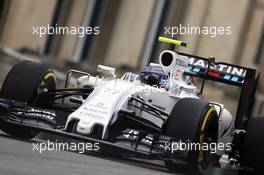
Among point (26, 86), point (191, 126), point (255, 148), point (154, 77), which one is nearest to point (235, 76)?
point (154, 77)

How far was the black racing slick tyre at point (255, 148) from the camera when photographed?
13.3 meters

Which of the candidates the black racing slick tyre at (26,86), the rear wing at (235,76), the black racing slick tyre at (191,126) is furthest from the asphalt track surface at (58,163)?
the rear wing at (235,76)

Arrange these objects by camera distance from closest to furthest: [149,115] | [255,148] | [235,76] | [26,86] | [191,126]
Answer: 1. [191,126]
2. [255,148]
3. [26,86]
4. [149,115]
5. [235,76]

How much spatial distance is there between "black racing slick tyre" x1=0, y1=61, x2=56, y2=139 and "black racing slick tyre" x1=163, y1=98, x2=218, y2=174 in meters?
1.83

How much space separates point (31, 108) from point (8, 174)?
151 inches

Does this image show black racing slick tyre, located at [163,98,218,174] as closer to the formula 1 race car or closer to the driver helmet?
the formula 1 race car

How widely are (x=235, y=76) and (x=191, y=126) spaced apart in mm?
2572

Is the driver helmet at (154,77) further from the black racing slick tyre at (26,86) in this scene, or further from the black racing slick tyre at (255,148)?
the black racing slick tyre at (255,148)

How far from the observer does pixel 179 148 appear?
12742 mm

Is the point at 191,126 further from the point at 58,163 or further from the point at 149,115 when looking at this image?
the point at 58,163

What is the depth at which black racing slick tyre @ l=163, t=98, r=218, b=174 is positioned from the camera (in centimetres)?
1278

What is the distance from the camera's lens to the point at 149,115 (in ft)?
45.8

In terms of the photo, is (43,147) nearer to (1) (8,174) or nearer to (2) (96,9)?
(1) (8,174)

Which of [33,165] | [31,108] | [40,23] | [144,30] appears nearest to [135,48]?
[144,30]
